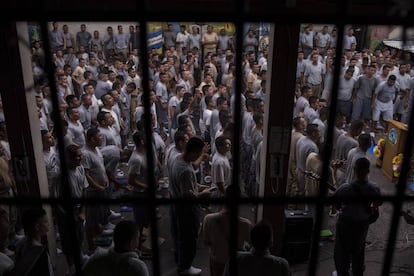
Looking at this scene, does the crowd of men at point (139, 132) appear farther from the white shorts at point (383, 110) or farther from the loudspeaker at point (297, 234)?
the white shorts at point (383, 110)

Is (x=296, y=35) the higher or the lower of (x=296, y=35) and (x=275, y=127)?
the higher

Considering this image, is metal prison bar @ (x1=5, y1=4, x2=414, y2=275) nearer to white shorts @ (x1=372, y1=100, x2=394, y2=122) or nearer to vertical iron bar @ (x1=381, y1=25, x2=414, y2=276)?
vertical iron bar @ (x1=381, y1=25, x2=414, y2=276)

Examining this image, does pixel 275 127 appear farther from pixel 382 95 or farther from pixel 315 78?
pixel 315 78

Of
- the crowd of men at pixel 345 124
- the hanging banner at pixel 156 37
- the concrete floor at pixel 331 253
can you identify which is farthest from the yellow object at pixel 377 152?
the hanging banner at pixel 156 37

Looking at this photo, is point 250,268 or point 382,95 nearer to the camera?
point 250,268

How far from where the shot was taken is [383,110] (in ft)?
34.7

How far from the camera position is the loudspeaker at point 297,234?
5.43m

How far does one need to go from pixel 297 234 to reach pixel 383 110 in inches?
247

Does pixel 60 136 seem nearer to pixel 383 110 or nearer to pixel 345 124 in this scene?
pixel 345 124

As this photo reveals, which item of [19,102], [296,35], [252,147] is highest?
[296,35]

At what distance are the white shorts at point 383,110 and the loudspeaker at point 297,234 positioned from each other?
607 cm

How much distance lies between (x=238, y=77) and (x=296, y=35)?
384 centimetres

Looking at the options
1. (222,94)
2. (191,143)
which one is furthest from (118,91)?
(191,143)

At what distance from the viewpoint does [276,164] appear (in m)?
5.28
